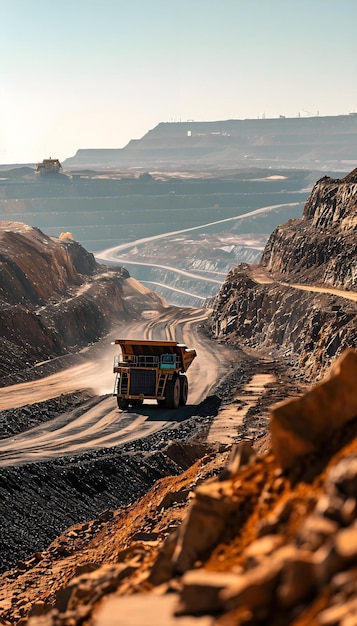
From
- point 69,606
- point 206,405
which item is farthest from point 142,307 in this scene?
point 69,606

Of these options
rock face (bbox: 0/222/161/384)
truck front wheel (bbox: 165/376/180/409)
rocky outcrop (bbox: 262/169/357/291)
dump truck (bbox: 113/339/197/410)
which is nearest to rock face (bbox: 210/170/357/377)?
rocky outcrop (bbox: 262/169/357/291)

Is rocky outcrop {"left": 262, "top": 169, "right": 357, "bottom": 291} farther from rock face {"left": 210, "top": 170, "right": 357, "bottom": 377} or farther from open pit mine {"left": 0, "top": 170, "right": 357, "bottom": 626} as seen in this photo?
open pit mine {"left": 0, "top": 170, "right": 357, "bottom": 626}

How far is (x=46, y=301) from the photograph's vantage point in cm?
8475

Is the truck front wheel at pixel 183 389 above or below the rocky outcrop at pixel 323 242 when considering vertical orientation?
below

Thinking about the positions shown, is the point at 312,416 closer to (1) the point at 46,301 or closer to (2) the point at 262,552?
(2) the point at 262,552

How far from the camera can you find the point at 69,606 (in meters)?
10.1

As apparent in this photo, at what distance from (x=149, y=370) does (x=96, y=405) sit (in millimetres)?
5331

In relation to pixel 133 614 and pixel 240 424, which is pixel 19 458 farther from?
pixel 133 614

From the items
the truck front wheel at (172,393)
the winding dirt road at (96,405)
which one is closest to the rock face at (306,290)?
the winding dirt road at (96,405)

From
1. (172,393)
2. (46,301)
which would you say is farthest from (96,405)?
(46,301)

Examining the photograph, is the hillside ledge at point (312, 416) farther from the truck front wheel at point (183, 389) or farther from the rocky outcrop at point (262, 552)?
the truck front wheel at point (183, 389)

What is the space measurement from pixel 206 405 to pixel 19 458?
49.3 feet

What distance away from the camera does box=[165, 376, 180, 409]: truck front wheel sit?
42.6m

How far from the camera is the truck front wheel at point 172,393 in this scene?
42.6 m
